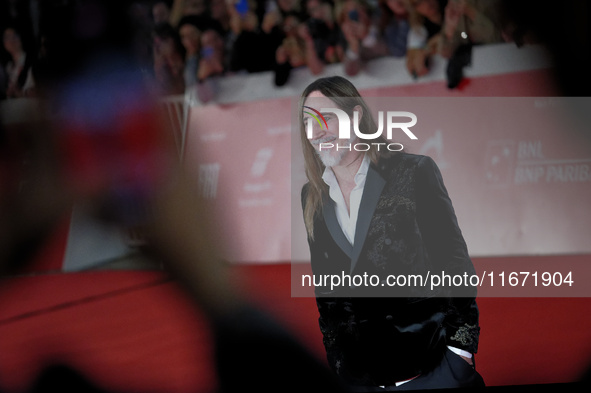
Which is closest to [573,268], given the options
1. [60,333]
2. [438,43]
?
[438,43]

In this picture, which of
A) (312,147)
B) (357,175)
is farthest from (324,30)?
(357,175)

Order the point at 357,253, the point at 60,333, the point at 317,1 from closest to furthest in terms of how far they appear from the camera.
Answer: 1. the point at 357,253
2. the point at 60,333
3. the point at 317,1

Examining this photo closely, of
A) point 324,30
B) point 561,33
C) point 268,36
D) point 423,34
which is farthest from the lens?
point 268,36

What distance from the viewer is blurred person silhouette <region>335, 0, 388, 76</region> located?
2.90m

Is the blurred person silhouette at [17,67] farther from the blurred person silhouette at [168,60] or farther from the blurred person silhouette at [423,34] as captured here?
the blurred person silhouette at [423,34]

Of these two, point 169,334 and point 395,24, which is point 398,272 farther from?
point 395,24

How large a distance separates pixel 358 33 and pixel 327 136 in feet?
3.21

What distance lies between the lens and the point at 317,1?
309cm

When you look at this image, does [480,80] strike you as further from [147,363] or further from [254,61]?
[147,363]

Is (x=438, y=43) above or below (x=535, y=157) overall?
above

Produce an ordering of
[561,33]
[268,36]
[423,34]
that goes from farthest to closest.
→ [268,36] < [423,34] < [561,33]

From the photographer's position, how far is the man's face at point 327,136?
227 centimetres

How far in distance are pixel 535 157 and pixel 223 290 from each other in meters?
1.67

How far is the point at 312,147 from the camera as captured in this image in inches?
91.4
